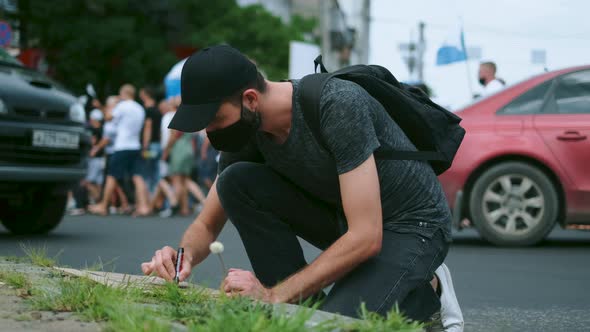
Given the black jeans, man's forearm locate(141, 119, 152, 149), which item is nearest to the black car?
the black jeans

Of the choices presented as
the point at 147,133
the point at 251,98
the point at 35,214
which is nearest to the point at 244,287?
the point at 251,98

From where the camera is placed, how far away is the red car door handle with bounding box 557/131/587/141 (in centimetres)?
863

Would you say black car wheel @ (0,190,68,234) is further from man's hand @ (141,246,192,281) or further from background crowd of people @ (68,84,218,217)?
man's hand @ (141,246,192,281)

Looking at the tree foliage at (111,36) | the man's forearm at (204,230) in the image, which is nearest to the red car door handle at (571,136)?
the man's forearm at (204,230)

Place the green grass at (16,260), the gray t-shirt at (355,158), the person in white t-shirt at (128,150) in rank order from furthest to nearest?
the person in white t-shirt at (128,150), the green grass at (16,260), the gray t-shirt at (355,158)

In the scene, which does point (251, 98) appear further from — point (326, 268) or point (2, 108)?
point (2, 108)

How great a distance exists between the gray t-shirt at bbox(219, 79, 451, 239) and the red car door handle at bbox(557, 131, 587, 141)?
5031mm

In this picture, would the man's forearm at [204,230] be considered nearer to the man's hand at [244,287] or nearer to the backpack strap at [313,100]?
the man's hand at [244,287]

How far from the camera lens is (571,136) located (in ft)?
28.4

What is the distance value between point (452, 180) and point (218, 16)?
38.4 metres

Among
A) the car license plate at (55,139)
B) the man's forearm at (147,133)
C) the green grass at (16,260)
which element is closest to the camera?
the green grass at (16,260)

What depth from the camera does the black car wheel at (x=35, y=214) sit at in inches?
359

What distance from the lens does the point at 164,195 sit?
15.0 meters

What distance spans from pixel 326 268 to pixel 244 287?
0.97 feet
